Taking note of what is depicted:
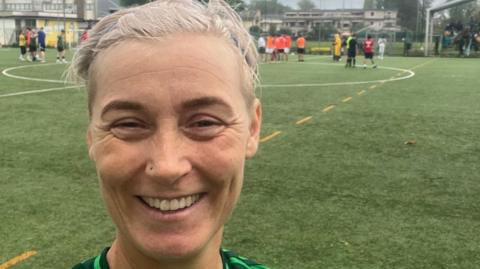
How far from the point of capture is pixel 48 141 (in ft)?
28.7

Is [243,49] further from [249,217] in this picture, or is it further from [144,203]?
[249,217]

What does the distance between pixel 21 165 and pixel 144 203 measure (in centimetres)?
648

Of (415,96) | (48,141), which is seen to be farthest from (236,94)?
(415,96)

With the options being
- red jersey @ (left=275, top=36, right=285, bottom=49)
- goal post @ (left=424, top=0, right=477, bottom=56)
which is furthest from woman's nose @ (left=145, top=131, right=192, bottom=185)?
goal post @ (left=424, top=0, right=477, bottom=56)

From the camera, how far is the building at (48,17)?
185ft

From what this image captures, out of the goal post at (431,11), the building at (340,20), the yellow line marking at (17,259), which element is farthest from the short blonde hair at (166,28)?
the building at (340,20)

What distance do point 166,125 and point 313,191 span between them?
5.11 m

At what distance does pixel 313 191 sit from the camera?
20.3ft

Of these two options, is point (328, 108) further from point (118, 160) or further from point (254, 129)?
point (118, 160)

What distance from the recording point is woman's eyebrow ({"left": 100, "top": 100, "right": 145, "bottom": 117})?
1.22 m

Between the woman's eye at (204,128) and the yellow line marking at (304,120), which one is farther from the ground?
the woman's eye at (204,128)

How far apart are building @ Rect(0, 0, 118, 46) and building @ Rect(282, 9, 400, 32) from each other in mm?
22312

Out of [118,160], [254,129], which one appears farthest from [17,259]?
[118,160]

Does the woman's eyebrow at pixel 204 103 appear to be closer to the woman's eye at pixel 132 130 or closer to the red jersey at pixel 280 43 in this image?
the woman's eye at pixel 132 130
